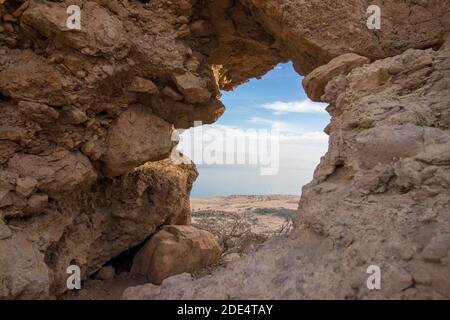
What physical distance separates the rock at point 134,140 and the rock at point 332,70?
6.94 ft

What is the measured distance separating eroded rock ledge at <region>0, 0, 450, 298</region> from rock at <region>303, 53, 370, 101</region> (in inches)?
0.8

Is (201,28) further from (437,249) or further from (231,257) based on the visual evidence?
(231,257)

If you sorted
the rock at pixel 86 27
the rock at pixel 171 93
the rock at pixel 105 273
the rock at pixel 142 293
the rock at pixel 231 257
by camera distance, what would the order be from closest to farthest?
1. the rock at pixel 142 293
2. the rock at pixel 86 27
3. the rock at pixel 171 93
4. the rock at pixel 105 273
5. the rock at pixel 231 257

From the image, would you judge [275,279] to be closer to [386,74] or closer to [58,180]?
[386,74]

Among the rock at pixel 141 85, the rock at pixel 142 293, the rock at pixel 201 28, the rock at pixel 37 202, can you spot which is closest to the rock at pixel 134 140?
the rock at pixel 141 85

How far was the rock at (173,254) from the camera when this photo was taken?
4.88 meters

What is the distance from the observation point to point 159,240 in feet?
16.8

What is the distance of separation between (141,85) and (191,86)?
615 mm

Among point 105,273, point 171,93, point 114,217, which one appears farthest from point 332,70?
point 105,273

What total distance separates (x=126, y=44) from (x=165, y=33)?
1.74 ft

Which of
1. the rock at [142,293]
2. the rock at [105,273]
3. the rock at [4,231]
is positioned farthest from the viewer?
the rock at [105,273]

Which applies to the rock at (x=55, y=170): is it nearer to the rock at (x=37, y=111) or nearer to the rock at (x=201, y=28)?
the rock at (x=37, y=111)

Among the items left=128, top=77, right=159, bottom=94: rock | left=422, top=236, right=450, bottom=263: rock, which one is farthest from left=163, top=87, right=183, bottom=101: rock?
left=422, top=236, right=450, bottom=263: rock
